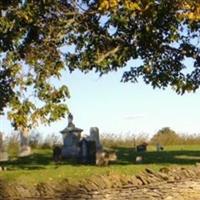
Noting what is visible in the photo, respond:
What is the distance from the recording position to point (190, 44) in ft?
80.6

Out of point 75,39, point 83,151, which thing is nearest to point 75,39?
point 75,39

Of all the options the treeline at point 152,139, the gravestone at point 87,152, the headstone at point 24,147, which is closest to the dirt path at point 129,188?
the gravestone at point 87,152

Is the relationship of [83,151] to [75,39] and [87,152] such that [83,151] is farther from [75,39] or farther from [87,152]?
[75,39]

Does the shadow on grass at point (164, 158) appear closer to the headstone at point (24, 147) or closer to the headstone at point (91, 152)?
the headstone at point (91, 152)

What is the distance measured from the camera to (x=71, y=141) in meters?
31.6

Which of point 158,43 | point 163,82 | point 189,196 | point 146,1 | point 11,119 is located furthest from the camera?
point 163,82

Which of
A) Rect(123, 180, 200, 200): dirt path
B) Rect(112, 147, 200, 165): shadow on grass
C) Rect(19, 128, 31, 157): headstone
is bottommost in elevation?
Rect(123, 180, 200, 200): dirt path

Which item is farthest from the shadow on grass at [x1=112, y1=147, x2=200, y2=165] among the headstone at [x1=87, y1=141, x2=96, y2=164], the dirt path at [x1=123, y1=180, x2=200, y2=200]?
the dirt path at [x1=123, y1=180, x2=200, y2=200]

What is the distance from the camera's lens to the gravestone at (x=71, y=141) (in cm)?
3097

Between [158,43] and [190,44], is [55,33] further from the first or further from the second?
[190,44]

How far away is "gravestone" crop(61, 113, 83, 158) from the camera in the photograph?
31.0 meters

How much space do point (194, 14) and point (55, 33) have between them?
16.9ft

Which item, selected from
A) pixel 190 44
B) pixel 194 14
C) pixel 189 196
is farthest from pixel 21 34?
pixel 189 196

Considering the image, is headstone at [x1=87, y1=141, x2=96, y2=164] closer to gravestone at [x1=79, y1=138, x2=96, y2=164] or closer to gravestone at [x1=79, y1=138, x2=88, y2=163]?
gravestone at [x1=79, y1=138, x2=96, y2=164]
